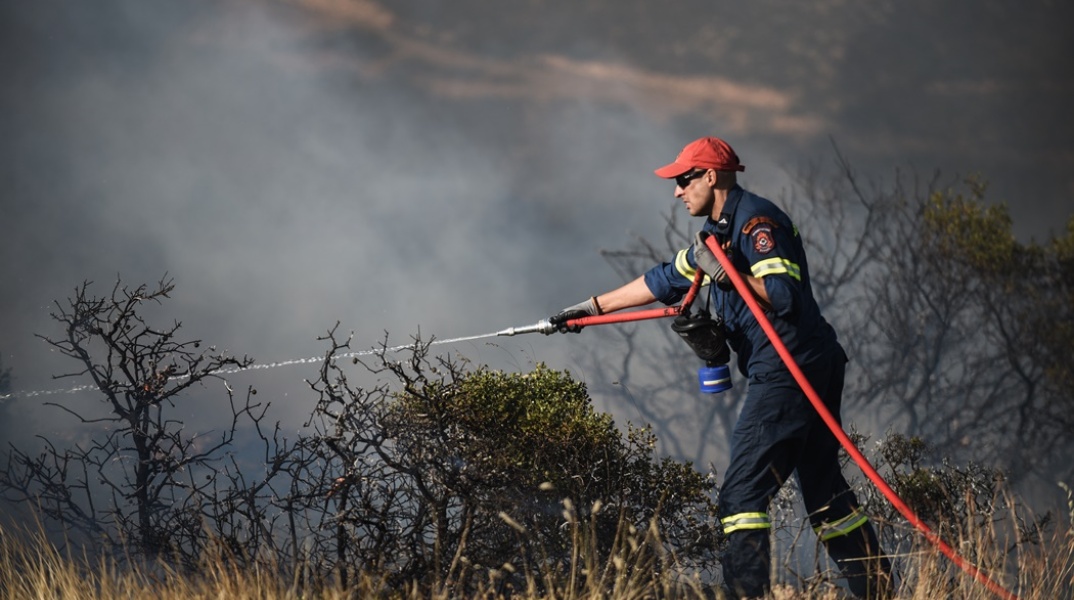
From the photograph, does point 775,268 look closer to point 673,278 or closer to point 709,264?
point 709,264

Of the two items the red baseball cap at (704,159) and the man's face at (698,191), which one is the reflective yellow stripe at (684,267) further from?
the red baseball cap at (704,159)

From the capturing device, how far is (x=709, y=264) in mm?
3852

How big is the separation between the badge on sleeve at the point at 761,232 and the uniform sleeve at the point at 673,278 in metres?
0.34

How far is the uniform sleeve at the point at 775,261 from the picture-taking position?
147 inches

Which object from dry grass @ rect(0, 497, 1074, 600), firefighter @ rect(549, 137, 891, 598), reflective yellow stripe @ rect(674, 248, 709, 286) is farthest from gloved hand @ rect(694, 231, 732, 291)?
dry grass @ rect(0, 497, 1074, 600)

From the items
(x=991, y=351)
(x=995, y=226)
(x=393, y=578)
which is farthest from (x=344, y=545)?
(x=991, y=351)

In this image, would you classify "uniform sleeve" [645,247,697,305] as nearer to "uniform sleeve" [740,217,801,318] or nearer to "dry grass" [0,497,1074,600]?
"uniform sleeve" [740,217,801,318]

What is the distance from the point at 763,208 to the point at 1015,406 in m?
10.9

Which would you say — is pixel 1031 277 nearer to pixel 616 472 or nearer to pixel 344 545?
pixel 616 472

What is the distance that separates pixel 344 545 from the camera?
3.89 m

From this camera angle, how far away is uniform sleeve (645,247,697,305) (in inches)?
164

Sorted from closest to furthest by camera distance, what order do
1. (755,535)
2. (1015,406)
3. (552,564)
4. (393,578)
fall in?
1. (755,535)
2. (393,578)
3. (552,564)
4. (1015,406)

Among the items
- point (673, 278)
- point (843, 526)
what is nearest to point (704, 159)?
point (673, 278)

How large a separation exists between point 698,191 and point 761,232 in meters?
0.35
